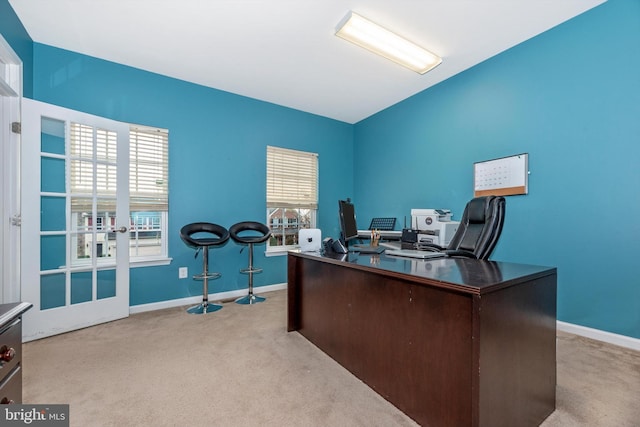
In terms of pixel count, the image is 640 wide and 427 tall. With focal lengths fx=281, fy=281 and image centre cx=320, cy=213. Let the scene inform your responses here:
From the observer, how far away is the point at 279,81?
11.7 ft

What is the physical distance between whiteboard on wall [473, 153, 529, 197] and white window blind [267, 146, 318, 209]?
237cm

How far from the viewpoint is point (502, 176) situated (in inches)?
117

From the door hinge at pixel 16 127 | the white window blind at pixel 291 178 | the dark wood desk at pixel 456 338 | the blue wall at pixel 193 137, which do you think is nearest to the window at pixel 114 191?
the blue wall at pixel 193 137

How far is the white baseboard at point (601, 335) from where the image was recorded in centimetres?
220

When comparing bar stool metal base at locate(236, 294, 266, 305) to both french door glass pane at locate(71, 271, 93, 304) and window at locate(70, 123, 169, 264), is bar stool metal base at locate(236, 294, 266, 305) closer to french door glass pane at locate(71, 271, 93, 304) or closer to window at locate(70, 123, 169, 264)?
window at locate(70, 123, 169, 264)

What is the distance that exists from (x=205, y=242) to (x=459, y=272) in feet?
8.45

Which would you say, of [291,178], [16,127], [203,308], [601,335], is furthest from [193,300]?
[601,335]

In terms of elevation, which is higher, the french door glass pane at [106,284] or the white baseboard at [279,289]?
the french door glass pane at [106,284]

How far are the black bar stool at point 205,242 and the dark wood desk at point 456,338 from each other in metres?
1.85

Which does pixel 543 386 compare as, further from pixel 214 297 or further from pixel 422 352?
pixel 214 297

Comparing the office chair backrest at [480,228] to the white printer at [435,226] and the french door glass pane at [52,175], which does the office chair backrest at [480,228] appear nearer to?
the white printer at [435,226]

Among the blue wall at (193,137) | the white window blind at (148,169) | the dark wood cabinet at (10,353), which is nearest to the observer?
the dark wood cabinet at (10,353)

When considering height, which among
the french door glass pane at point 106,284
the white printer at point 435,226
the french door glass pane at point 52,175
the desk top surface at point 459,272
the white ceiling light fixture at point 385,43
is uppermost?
the white ceiling light fixture at point 385,43

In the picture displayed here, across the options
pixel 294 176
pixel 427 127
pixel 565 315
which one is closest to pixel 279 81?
pixel 294 176
